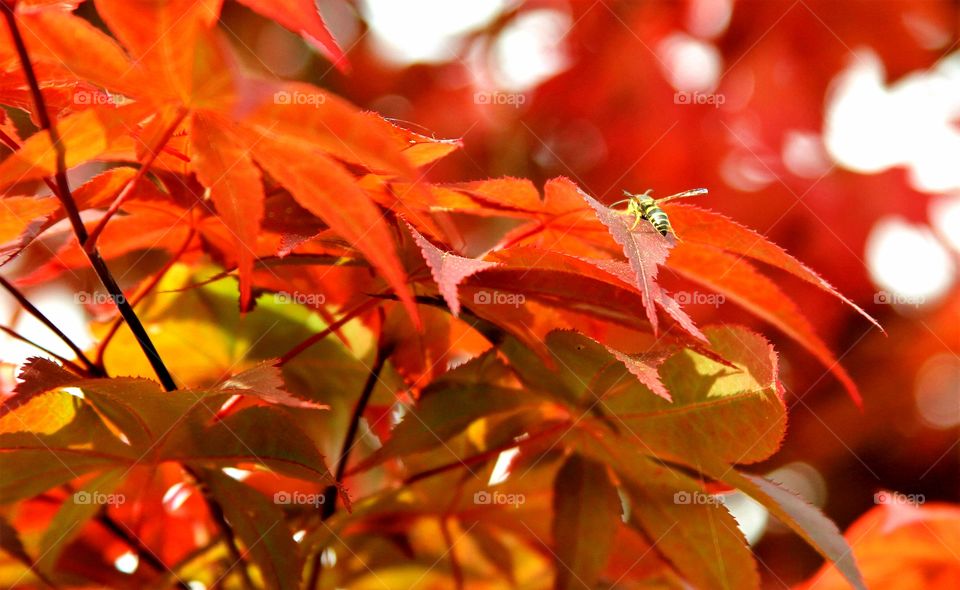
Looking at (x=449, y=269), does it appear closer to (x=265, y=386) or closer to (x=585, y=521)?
(x=265, y=386)

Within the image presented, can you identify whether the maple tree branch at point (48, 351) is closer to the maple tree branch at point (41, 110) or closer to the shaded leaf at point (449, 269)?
the maple tree branch at point (41, 110)

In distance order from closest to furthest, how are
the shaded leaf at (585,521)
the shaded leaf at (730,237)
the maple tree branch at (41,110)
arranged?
1. the maple tree branch at (41,110)
2. the shaded leaf at (730,237)
3. the shaded leaf at (585,521)

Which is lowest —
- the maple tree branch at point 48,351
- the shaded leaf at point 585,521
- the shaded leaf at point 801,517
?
the shaded leaf at point 801,517

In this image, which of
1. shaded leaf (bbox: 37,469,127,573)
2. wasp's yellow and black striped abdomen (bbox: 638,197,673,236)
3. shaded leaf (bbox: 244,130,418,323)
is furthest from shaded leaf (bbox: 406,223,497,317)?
shaded leaf (bbox: 37,469,127,573)

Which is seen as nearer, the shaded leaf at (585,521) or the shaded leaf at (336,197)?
the shaded leaf at (336,197)

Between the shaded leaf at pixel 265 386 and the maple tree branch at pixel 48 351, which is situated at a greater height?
the maple tree branch at pixel 48 351

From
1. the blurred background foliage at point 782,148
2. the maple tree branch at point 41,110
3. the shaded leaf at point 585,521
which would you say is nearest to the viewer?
the maple tree branch at point 41,110

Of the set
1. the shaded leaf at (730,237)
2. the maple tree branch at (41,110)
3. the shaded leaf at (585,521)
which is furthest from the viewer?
the shaded leaf at (585,521)

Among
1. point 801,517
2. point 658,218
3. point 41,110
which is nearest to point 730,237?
point 658,218

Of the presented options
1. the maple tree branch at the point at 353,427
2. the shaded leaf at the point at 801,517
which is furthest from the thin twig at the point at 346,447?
the shaded leaf at the point at 801,517

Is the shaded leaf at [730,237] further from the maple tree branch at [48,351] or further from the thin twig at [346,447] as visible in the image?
the maple tree branch at [48,351]

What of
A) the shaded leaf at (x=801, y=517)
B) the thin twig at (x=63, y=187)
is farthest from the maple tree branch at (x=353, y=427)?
the shaded leaf at (x=801, y=517)
